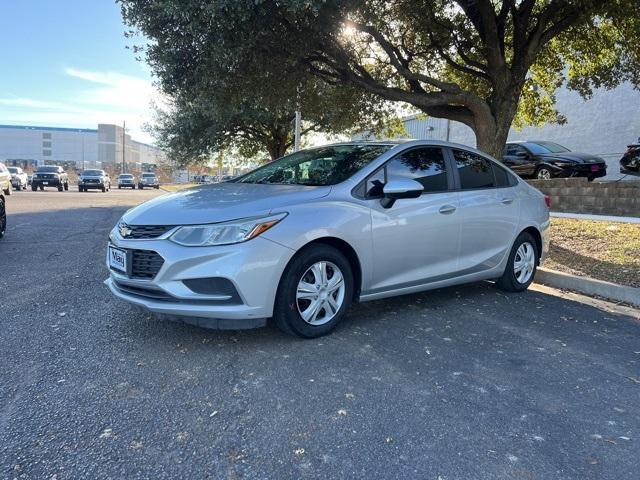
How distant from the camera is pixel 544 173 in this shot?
1576 cm

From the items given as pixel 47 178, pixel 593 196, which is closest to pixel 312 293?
pixel 593 196

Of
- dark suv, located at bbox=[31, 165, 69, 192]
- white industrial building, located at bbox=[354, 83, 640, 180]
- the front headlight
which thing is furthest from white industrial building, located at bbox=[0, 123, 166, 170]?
the front headlight

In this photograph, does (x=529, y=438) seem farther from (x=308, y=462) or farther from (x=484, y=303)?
(x=484, y=303)

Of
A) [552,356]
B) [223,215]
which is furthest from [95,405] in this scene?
[552,356]

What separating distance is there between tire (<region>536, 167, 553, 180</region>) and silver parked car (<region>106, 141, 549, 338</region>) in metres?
11.1

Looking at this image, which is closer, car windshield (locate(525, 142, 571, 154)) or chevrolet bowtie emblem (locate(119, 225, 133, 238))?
chevrolet bowtie emblem (locate(119, 225, 133, 238))

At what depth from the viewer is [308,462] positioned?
7.98 feet

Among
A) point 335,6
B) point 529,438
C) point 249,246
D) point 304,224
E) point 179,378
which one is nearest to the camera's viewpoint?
point 529,438

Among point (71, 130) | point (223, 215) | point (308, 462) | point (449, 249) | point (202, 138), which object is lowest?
point (308, 462)

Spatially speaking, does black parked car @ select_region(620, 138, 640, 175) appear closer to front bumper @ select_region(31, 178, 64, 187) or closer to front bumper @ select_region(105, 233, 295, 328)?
front bumper @ select_region(105, 233, 295, 328)

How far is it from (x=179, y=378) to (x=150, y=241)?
1.04m

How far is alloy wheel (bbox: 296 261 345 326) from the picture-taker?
394 centimetres

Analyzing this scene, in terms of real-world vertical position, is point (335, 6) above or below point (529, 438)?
above

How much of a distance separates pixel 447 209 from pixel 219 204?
2.27 m
